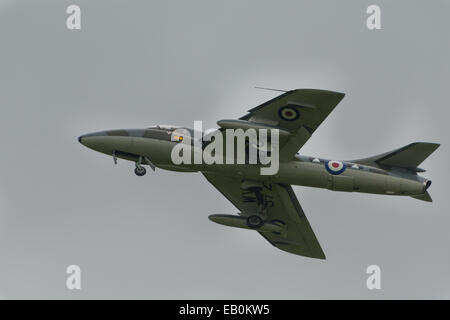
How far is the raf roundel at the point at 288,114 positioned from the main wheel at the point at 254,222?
745 centimetres

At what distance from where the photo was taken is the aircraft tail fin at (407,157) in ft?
153

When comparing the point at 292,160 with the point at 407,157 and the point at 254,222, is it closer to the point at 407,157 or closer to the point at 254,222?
the point at 254,222

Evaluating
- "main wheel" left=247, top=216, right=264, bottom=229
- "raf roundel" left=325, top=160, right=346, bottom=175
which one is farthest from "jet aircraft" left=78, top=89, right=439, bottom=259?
"main wheel" left=247, top=216, right=264, bottom=229

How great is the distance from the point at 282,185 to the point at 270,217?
3.80m

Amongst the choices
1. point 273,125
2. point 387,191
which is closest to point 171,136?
point 273,125

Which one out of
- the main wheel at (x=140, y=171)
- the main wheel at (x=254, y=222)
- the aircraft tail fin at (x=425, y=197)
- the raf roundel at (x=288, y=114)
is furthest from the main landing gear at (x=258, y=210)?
the aircraft tail fin at (x=425, y=197)

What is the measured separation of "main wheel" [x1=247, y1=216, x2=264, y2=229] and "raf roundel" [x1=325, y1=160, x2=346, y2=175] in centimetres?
578

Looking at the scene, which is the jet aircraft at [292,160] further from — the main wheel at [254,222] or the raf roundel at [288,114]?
the main wheel at [254,222]

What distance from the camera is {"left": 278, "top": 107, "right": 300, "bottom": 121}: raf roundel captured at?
4503 centimetres

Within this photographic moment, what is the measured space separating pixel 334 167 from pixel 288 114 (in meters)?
4.11

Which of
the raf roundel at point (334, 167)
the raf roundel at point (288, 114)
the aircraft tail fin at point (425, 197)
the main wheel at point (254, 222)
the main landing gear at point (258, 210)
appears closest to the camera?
the raf roundel at point (288, 114)

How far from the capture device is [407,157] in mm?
47062

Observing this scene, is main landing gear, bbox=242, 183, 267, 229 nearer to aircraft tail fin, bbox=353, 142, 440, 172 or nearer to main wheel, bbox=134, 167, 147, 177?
main wheel, bbox=134, 167, 147, 177

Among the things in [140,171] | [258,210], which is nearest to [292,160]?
[258,210]
